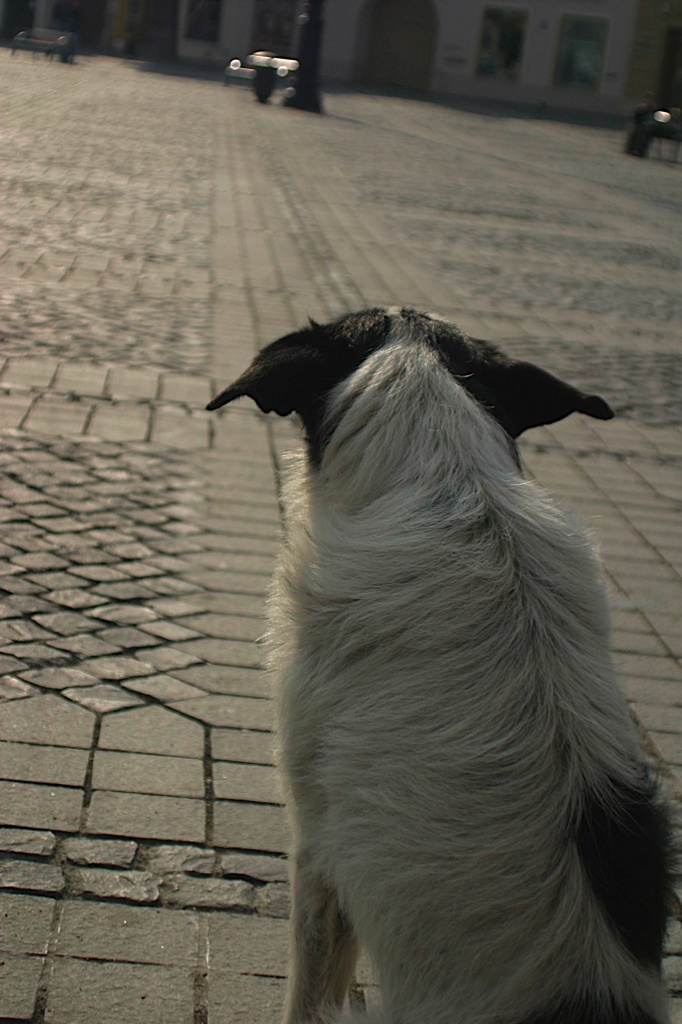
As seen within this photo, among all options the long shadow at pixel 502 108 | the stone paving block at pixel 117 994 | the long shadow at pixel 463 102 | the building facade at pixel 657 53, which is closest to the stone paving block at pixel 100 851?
the stone paving block at pixel 117 994

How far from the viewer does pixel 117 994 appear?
2.61m

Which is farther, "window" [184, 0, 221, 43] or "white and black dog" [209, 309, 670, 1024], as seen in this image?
"window" [184, 0, 221, 43]

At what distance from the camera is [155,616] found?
4320 mm

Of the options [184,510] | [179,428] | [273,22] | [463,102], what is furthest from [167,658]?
[273,22]

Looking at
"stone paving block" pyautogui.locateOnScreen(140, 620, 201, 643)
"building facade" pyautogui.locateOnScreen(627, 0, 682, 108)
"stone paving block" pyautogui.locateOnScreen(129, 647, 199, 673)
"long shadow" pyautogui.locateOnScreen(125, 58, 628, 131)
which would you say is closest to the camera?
"stone paving block" pyautogui.locateOnScreen(129, 647, 199, 673)

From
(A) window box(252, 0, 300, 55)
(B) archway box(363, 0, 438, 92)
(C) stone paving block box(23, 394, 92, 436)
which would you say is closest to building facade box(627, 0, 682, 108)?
(B) archway box(363, 0, 438, 92)

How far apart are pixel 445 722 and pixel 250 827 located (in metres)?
1.36

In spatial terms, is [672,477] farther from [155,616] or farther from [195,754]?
[195,754]

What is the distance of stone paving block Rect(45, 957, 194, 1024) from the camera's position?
2539 mm

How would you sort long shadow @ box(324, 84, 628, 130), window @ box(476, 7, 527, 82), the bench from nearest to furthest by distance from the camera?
1. the bench
2. long shadow @ box(324, 84, 628, 130)
3. window @ box(476, 7, 527, 82)

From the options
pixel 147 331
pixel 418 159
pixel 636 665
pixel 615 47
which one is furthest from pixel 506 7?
pixel 636 665

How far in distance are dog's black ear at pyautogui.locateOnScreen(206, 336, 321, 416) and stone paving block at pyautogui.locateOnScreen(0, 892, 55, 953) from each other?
4.09ft

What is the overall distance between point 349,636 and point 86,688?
5.77ft

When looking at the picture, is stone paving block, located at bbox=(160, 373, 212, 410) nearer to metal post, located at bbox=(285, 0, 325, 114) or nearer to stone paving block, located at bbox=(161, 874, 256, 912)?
stone paving block, located at bbox=(161, 874, 256, 912)
